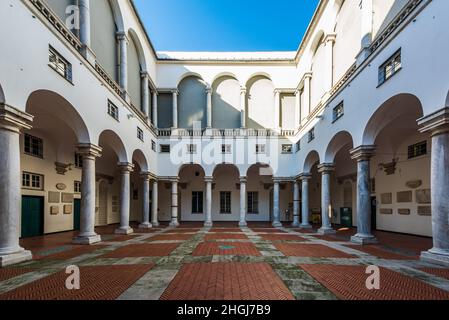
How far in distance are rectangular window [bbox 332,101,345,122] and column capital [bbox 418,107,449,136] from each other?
17.1ft

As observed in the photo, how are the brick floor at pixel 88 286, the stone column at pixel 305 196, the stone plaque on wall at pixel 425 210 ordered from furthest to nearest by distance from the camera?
the stone column at pixel 305 196, the stone plaque on wall at pixel 425 210, the brick floor at pixel 88 286

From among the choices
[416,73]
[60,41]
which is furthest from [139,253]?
[416,73]

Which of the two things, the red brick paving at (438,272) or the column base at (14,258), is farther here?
the column base at (14,258)

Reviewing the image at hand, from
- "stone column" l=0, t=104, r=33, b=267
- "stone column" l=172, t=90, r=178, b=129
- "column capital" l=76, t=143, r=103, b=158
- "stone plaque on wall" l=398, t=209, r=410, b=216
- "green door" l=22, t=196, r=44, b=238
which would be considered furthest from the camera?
"stone column" l=172, t=90, r=178, b=129

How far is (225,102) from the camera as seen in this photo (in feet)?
72.3

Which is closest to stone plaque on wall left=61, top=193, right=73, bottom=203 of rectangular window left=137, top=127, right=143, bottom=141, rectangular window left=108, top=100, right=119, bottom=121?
rectangular window left=137, top=127, right=143, bottom=141

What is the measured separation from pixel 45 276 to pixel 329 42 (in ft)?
57.0

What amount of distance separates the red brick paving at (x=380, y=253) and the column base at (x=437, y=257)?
2.03ft

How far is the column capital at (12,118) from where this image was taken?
653 centimetres

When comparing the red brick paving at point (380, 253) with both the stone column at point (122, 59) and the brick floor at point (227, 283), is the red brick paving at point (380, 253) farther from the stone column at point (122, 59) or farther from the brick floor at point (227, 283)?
the stone column at point (122, 59)

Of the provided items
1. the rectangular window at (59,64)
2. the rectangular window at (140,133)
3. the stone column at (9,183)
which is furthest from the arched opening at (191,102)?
the stone column at (9,183)

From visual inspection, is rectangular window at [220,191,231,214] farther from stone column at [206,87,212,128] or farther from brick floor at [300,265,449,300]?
brick floor at [300,265,449,300]

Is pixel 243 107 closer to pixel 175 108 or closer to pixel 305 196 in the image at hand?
pixel 175 108

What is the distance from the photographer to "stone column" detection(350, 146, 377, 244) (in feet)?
35.1
